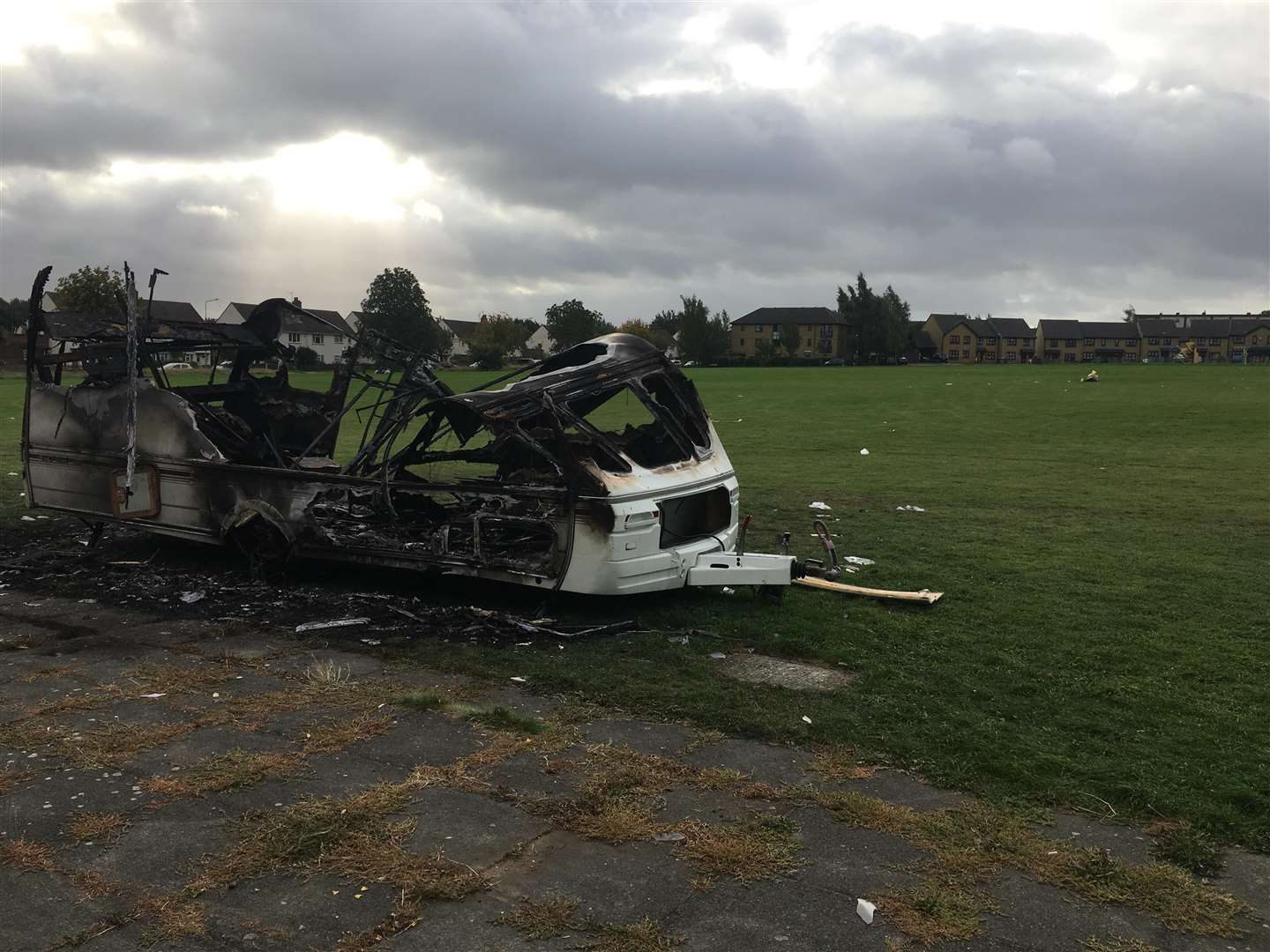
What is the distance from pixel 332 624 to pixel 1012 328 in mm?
140676

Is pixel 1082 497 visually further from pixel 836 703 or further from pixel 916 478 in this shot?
pixel 836 703

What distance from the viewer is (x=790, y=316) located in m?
135

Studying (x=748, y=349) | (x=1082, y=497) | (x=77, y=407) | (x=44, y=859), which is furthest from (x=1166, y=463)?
(x=748, y=349)

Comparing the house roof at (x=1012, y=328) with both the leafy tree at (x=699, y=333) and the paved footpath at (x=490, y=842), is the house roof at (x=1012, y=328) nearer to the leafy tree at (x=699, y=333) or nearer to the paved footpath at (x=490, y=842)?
the leafy tree at (x=699, y=333)

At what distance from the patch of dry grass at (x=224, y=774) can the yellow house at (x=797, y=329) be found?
395 feet

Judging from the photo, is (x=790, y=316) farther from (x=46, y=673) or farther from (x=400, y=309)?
(x=46, y=673)

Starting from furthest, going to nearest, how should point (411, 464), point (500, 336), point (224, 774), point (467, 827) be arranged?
1. point (500, 336)
2. point (411, 464)
3. point (224, 774)
4. point (467, 827)

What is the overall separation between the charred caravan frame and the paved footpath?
1.66 m

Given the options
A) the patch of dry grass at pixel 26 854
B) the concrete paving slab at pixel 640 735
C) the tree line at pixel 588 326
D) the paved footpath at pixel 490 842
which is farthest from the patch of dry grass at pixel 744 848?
the tree line at pixel 588 326

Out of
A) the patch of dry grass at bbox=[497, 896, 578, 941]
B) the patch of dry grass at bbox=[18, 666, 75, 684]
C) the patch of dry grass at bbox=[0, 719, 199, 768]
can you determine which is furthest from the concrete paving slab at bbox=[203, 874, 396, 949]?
the patch of dry grass at bbox=[18, 666, 75, 684]

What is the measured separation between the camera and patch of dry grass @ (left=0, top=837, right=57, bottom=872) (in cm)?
361

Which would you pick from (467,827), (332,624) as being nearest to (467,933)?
(467,827)

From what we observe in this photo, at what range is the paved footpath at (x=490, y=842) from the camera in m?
3.25

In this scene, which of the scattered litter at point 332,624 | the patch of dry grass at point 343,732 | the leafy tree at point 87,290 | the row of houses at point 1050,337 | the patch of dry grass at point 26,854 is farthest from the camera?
the row of houses at point 1050,337
